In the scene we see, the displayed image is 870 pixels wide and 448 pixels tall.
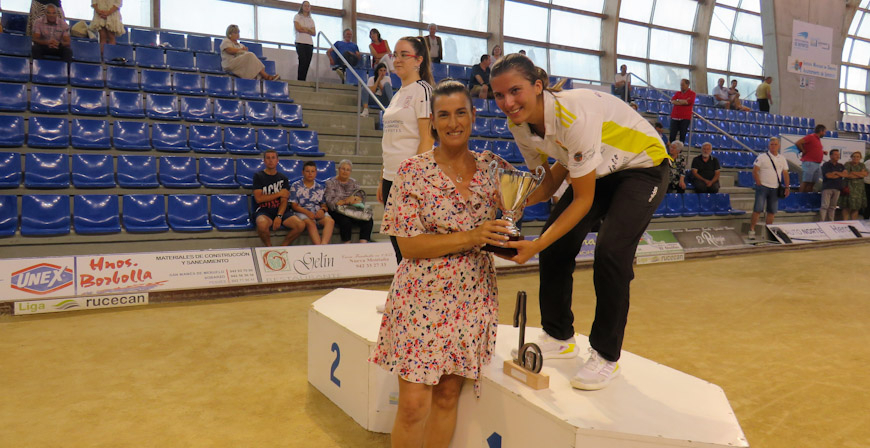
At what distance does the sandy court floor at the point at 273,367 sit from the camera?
2.84m

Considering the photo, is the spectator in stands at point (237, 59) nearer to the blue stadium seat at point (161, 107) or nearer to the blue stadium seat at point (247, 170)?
the blue stadium seat at point (161, 107)

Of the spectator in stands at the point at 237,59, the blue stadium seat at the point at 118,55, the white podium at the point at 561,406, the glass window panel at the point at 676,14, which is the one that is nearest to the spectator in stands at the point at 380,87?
the spectator in stands at the point at 237,59

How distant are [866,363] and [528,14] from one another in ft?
43.6

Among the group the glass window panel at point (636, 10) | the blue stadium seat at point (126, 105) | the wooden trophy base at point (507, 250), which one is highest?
the glass window panel at point (636, 10)

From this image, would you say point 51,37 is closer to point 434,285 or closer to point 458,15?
point 434,285

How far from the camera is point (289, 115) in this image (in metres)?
8.97

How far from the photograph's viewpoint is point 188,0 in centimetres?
1127

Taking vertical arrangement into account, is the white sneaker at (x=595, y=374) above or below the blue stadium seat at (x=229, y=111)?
below

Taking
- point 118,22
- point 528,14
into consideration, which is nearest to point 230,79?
point 118,22

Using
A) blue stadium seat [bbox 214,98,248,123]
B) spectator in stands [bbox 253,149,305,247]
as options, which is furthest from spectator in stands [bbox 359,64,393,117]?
spectator in stands [bbox 253,149,305,247]

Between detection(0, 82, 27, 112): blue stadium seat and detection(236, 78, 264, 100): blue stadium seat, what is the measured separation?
2.75 metres

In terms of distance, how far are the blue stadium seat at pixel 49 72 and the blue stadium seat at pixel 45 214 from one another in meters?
2.63

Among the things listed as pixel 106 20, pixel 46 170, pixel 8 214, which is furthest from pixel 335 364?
pixel 106 20

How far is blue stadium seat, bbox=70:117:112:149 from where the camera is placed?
7039 millimetres
